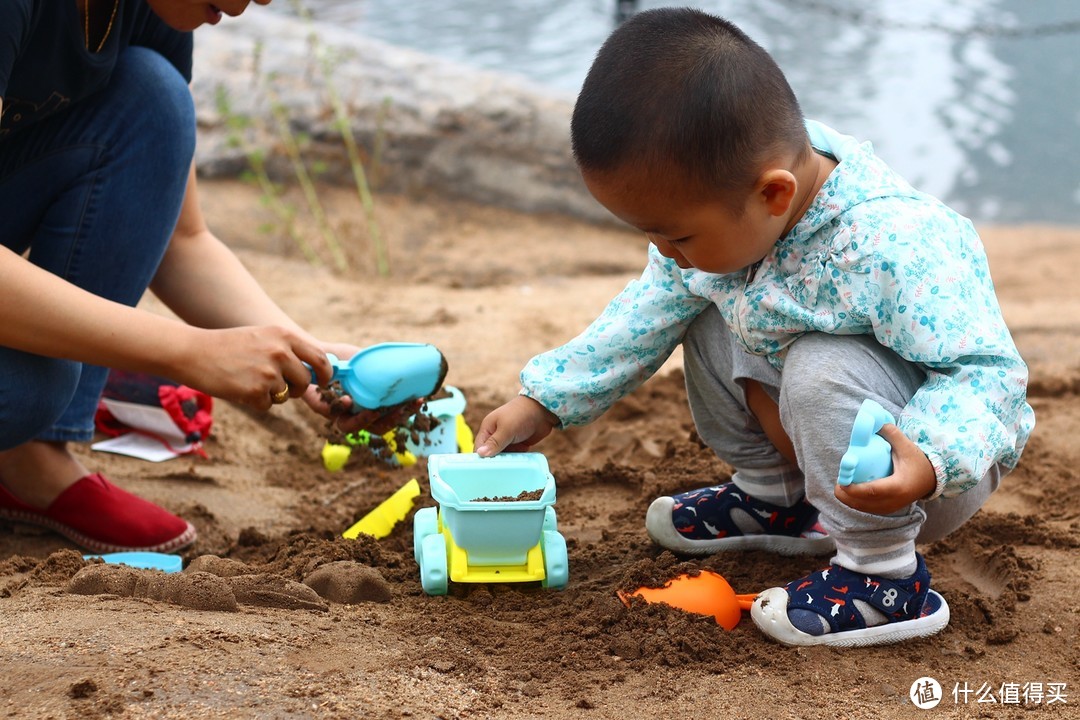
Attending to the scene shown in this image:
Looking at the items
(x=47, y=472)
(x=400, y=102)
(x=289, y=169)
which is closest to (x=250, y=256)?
(x=289, y=169)

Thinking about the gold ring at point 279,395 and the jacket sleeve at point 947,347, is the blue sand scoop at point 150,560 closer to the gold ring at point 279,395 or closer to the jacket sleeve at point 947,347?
the gold ring at point 279,395

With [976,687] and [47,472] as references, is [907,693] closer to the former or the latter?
[976,687]

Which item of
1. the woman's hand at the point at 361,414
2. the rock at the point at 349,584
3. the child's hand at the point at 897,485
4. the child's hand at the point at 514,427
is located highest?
the child's hand at the point at 897,485

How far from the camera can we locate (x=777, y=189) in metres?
1.67

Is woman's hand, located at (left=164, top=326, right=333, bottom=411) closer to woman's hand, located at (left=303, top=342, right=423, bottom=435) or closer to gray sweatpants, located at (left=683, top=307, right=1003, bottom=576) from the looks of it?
woman's hand, located at (left=303, top=342, right=423, bottom=435)

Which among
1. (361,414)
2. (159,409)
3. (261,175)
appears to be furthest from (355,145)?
(361,414)

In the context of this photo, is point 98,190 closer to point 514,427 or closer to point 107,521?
point 107,521

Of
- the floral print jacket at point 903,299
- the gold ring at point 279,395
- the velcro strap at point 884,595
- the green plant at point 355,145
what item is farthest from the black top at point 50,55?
the green plant at point 355,145

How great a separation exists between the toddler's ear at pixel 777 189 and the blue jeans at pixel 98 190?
1206 mm

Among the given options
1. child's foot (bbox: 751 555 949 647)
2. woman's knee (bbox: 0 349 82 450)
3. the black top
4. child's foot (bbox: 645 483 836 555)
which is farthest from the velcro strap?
the black top

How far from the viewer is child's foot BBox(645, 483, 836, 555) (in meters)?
2.04

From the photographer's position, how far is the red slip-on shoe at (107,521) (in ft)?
7.32

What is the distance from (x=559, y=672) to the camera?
1.62 metres

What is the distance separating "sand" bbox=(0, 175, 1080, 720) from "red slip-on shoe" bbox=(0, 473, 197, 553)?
0.05m
